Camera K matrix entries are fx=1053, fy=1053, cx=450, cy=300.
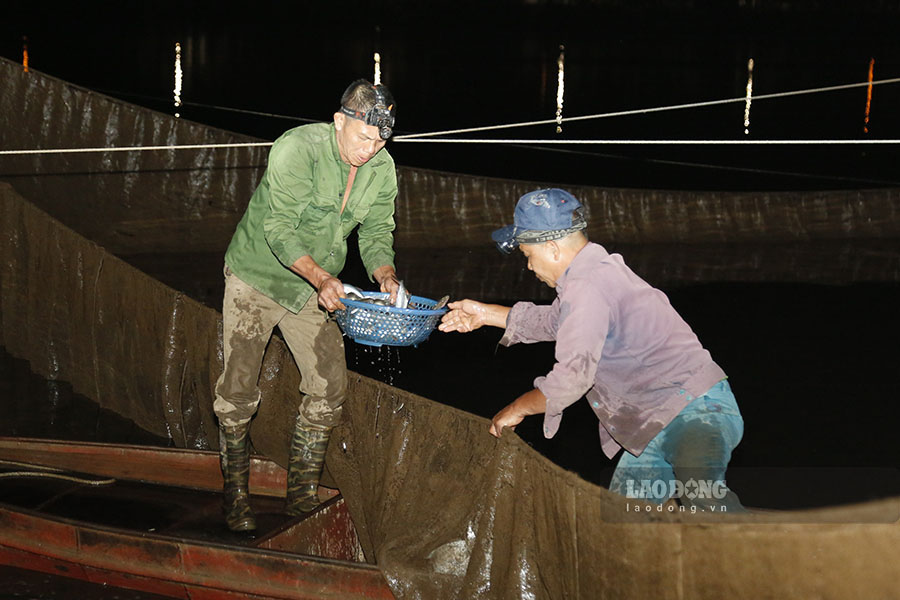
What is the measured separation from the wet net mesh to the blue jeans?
1.36ft

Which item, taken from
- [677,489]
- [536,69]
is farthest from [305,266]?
[536,69]

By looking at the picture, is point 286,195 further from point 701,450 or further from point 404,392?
point 701,450

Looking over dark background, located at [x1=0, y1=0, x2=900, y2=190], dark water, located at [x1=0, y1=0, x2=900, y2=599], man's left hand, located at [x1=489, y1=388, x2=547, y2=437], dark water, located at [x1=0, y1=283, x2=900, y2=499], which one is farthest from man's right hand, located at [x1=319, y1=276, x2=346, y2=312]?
dark background, located at [x1=0, y1=0, x2=900, y2=190]

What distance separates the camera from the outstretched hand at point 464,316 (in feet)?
14.7

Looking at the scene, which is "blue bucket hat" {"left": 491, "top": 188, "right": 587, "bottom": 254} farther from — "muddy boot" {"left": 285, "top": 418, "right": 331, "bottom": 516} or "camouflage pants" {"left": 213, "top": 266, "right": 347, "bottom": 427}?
"muddy boot" {"left": 285, "top": 418, "right": 331, "bottom": 516}

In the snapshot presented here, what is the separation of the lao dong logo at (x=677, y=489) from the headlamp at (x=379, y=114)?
1.77 metres

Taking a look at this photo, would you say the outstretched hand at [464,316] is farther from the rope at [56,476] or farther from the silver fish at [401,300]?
the rope at [56,476]

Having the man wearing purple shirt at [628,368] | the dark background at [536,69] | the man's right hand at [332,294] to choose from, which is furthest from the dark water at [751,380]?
the man's right hand at [332,294]

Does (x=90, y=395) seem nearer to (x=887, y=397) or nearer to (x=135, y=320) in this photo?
(x=135, y=320)

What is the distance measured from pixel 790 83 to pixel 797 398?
1841 cm

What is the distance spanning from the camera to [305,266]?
14.7ft

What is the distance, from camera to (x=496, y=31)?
3634cm

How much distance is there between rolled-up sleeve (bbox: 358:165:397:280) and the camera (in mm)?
5047

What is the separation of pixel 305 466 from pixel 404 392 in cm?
81
